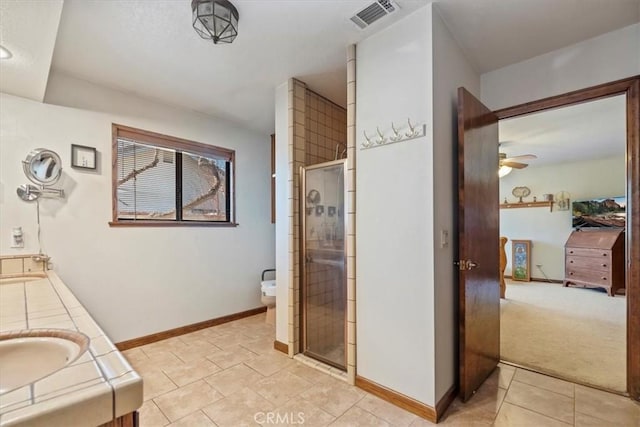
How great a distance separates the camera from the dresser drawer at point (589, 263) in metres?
4.98

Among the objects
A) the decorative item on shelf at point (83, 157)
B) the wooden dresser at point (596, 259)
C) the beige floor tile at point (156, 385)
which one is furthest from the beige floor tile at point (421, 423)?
the wooden dresser at point (596, 259)

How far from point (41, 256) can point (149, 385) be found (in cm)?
133

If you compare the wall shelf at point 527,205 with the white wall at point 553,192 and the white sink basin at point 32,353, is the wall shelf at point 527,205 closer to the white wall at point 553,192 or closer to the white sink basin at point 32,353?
the white wall at point 553,192

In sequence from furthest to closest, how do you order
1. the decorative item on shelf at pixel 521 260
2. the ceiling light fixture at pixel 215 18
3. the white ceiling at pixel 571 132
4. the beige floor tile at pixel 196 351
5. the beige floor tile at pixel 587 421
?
the decorative item on shelf at pixel 521 260 → the white ceiling at pixel 571 132 → the beige floor tile at pixel 196 351 → the beige floor tile at pixel 587 421 → the ceiling light fixture at pixel 215 18

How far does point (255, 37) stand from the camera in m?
2.02

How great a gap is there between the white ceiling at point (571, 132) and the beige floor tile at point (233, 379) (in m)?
3.44

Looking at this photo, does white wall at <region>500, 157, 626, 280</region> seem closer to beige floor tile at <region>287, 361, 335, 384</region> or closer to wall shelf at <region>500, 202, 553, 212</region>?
wall shelf at <region>500, 202, 553, 212</region>

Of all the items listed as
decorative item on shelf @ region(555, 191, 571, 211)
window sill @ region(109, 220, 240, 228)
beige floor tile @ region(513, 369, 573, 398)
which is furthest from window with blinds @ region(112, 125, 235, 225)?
decorative item on shelf @ region(555, 191, 571, 211)

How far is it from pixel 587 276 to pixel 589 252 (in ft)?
1.45

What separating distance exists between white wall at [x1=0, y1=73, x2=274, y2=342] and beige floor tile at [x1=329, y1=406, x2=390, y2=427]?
214 cm

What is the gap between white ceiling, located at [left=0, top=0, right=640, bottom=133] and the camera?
1726mm

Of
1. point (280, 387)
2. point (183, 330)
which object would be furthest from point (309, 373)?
point (183, 330)

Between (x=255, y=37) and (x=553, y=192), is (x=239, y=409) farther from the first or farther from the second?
(x=553, y=192)

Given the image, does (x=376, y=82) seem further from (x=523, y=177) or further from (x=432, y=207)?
(x=523, y=177)
